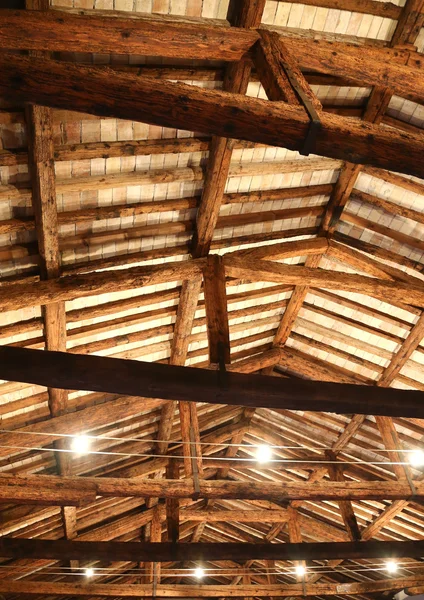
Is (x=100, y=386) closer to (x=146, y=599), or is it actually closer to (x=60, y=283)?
(x=60, y=283)

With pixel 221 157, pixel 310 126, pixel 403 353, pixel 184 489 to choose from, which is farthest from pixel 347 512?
pixel 310 126

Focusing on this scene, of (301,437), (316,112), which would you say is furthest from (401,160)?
(301,437)

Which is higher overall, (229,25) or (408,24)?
(408,24)

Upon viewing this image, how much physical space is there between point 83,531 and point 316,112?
10.6m

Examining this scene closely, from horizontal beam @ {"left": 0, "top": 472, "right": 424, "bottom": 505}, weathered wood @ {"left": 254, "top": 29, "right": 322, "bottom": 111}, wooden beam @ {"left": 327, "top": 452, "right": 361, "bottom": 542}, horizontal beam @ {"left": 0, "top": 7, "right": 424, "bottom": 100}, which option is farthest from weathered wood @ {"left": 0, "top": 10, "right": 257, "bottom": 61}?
wooden beam @ {"left": 327, "top": 452, "right": 361, "bottom": 542}

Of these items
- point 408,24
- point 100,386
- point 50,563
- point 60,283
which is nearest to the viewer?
point 100,386

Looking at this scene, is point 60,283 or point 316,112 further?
point 60,283

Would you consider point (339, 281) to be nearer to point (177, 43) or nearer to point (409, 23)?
point (409, 23)

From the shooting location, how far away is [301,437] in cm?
1107

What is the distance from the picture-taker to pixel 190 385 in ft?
14.4

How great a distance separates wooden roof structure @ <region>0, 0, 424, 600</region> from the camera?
364 cm

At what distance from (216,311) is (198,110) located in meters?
2.83

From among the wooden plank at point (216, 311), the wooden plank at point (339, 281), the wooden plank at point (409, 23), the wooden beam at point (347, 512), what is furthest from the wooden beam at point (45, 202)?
the wooden beam at point (347, 512)

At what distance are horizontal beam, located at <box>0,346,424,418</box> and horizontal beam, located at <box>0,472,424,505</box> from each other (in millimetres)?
3114
